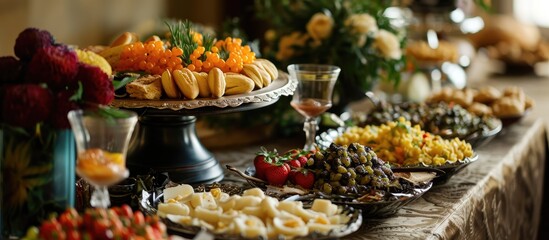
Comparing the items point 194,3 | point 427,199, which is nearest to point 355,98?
point 427,199

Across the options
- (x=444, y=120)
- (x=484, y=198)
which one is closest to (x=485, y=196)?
(x=484, y=198)

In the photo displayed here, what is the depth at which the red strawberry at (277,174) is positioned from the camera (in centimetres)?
156

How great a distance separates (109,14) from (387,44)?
94.6 inches

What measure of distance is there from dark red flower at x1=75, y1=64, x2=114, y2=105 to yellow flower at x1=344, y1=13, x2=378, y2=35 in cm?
117

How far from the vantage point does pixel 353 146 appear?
1.57 m

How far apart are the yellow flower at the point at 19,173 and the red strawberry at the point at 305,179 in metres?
0.49

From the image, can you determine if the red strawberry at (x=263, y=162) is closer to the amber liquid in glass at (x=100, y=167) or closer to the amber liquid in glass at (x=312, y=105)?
the amber liquid in glass at (x=312, y=105)

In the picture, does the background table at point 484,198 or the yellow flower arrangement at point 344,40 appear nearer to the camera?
the background table at point 484,198

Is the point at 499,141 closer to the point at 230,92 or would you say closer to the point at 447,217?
the point at 447,217

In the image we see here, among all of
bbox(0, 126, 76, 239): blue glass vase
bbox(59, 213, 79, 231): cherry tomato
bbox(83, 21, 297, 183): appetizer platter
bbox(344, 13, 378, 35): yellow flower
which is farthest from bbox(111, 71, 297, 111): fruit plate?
bbox(344, 13, 378, 35): yellow flower

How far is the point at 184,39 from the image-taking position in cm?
176

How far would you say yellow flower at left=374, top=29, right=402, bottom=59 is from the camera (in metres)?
2.32

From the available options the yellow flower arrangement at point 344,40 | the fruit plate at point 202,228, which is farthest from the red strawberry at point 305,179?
the yellow flower arrangement at point 344,40

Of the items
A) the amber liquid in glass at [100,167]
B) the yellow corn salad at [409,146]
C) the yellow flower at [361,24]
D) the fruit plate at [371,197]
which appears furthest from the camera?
the yellow flower at [361,24]
